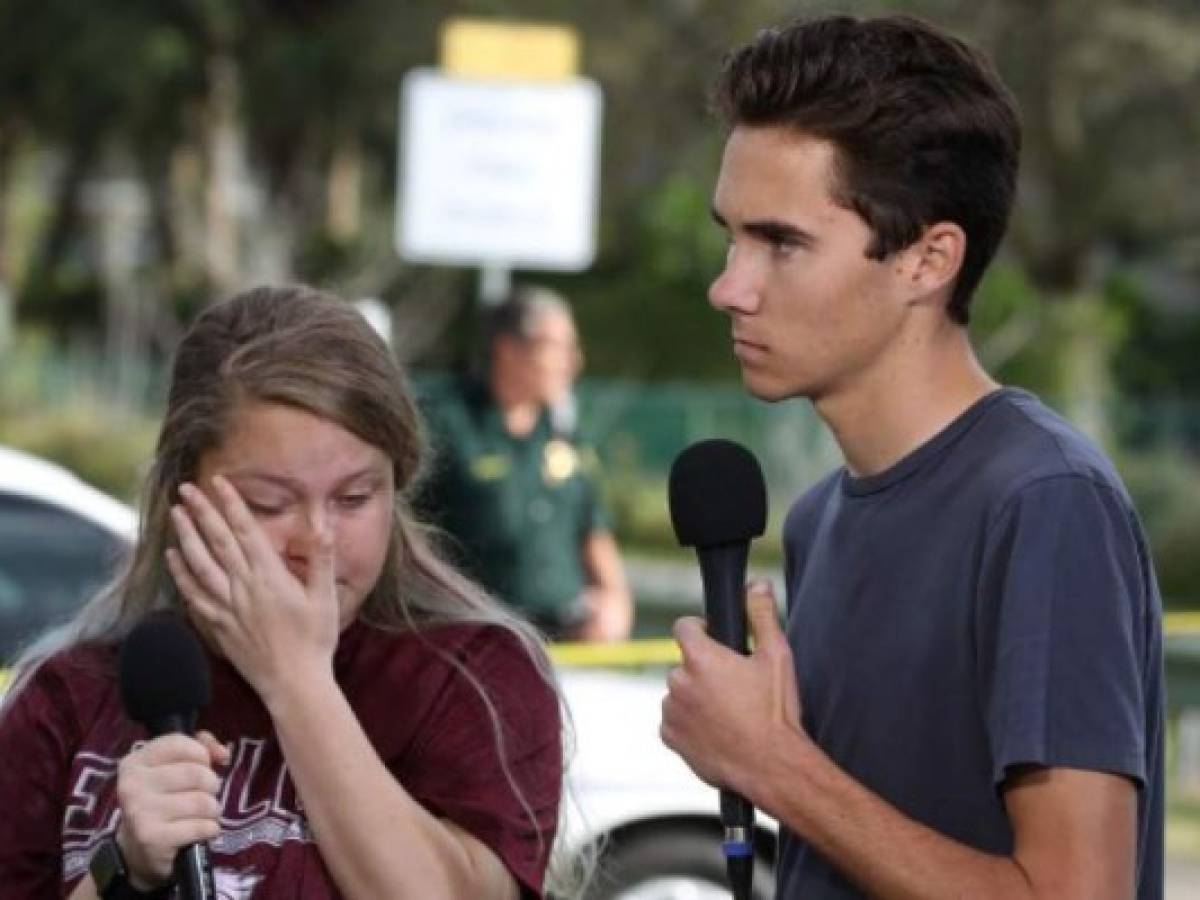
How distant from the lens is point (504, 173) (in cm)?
1337

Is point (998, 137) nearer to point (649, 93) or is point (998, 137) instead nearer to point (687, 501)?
point (687, 501)

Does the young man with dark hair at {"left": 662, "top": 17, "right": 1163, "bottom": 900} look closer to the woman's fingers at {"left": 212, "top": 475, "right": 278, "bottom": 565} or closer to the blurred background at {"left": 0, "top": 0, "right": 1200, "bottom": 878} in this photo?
the woman's fingers at {"left": 212, "top": 475, "right": 278, "bottom": 565}

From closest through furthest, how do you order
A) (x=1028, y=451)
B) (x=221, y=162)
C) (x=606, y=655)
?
(x=1028, y=451) → (x=606, y=655) → (x=221, y=162)

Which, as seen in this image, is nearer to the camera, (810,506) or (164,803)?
(164,803)

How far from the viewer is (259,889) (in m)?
3.20

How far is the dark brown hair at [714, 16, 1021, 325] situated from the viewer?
3.03m

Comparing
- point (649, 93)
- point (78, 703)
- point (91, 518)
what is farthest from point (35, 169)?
point (78, 703)

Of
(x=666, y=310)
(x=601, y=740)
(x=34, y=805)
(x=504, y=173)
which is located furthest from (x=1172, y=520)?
(x=34, y=805)

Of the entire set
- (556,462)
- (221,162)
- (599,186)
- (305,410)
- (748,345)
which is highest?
(748,345)

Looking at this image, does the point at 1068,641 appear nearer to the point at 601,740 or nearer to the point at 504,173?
the point at 601,740

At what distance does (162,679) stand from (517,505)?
6.45 meters

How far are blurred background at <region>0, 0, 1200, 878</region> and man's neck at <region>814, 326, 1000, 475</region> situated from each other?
2797 cm

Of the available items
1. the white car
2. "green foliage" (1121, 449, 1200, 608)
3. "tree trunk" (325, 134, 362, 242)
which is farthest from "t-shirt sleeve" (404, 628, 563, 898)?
"tree trunk" (325, 134, 362, 242)

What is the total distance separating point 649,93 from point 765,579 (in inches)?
1457
